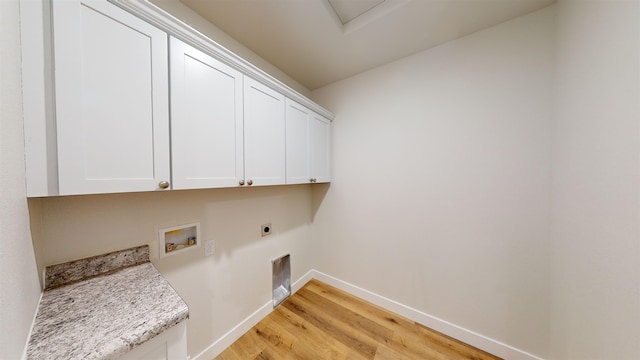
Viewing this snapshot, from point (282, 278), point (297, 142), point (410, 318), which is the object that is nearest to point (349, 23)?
point (297, 142)

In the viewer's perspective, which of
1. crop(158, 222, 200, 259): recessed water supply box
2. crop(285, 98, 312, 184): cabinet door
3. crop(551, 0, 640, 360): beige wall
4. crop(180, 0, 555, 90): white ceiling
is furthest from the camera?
crop(285, 98, 312, 184): cabinet door

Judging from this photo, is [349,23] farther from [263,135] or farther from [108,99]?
[108,99]

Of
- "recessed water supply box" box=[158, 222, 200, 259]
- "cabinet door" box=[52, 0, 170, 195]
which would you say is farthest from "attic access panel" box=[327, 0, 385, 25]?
"recessed water supply box" box=[158, 222, 200, 259]

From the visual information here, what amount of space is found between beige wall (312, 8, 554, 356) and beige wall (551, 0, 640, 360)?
10 cm

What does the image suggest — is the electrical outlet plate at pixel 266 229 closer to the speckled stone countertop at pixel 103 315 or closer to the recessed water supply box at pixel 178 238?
the recessed water supply box at pixel 178 238

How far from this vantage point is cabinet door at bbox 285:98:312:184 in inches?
66.1

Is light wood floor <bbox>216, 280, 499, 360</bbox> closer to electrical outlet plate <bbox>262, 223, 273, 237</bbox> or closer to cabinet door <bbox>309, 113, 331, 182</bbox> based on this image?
electrical outlet plate <bbox>262, 223, 273, 237</bbox>

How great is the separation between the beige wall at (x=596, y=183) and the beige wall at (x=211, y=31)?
2.15 metres

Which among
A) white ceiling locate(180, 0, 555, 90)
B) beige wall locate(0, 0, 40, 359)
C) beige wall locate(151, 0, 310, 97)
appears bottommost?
beige wall locate(0, 0, 40, 359)

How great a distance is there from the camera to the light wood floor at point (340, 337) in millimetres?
1428

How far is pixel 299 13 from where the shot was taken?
132cm

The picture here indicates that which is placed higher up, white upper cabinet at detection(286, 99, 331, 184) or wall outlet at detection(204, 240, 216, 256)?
A: white upper cabinet at detection(286, 99, 331, 184)

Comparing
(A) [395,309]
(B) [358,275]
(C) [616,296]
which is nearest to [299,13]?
(C) [616,296]

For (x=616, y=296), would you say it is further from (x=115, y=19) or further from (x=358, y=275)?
(x=115, y=19)
